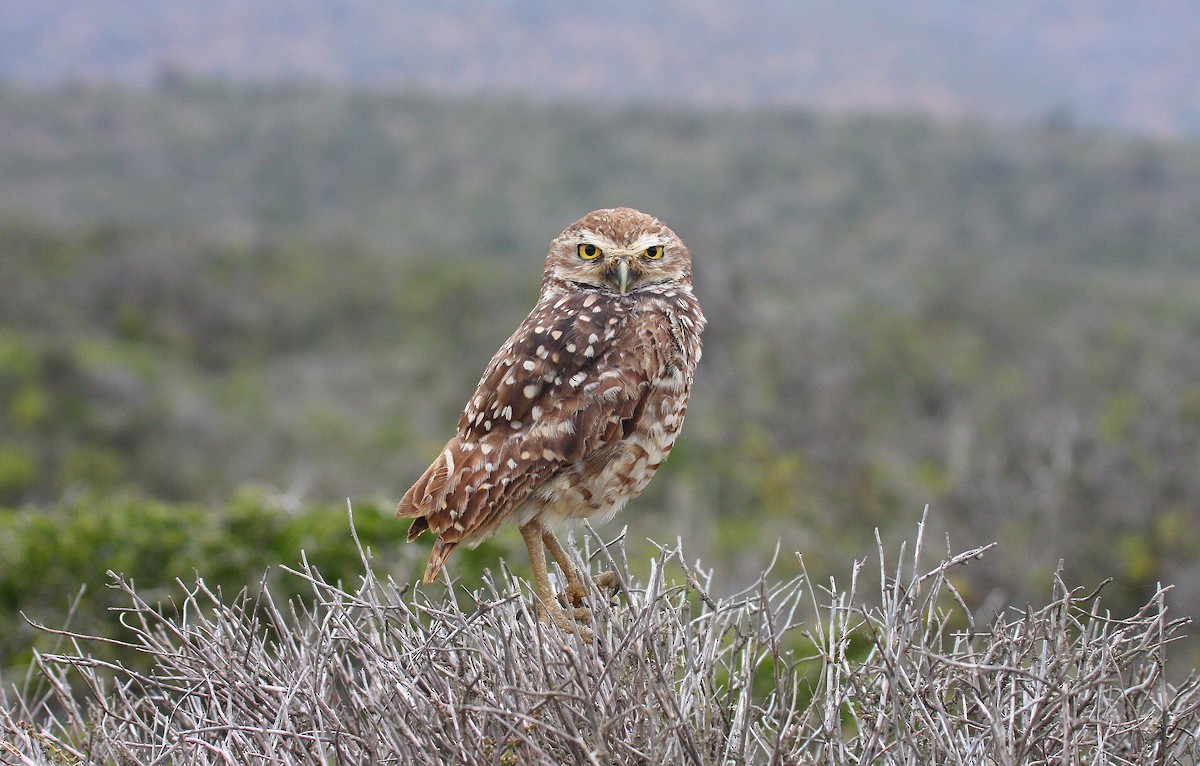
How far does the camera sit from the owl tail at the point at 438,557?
3.23 metres

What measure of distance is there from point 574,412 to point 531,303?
1167 inches

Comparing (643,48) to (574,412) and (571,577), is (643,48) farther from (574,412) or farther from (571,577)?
(574,412)

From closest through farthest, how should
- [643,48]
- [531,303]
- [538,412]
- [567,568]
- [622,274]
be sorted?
[538,412], [622,274], [567,568], [531,303], [643,48]

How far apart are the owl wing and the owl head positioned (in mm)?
134

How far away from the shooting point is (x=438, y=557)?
3311 millimetres

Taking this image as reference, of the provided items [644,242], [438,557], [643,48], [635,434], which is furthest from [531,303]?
[643,48]

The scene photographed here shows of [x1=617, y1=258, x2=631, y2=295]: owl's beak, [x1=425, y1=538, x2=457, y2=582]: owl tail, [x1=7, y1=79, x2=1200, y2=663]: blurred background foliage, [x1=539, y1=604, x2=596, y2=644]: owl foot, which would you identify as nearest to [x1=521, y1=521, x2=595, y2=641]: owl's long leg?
[x1=539, y1=604, x2=596, y2=644]: owl foot

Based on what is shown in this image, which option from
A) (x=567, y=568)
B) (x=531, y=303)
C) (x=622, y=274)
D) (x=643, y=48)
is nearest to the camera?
(x=622, y=274)

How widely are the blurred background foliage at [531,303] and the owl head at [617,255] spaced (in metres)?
1.80

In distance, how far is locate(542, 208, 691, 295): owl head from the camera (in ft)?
11.8

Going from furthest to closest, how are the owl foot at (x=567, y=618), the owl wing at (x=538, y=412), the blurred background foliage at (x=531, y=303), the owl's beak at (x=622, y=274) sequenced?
the blurred background foliage at (x=531, y=303) < the owl's beak at (x=622, y=274) < the owl wing at (x=538, y=412) < the owl foot at (x=567, y=618)

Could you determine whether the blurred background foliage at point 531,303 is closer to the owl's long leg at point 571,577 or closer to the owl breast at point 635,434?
the owl breast at point 635,434

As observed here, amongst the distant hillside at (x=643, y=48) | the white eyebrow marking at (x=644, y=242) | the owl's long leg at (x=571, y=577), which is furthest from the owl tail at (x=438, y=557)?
the distant hillside at (x=643, y=48)

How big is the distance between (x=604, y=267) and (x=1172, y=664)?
9.30 meters
